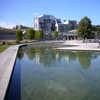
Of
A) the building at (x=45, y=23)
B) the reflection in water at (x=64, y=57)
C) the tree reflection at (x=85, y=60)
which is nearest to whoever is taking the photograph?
the tree reflection at (x=85, y=60)

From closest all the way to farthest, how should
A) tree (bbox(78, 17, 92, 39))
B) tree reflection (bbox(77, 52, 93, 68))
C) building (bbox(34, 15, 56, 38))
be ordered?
tree reflection (bbox(77, 52, 93, 68)), tree (bbox(78, 17, 92, 39)), building (bbox(34, 15, 56, 38))

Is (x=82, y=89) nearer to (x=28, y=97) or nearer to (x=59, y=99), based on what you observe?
(x=59, y=99)

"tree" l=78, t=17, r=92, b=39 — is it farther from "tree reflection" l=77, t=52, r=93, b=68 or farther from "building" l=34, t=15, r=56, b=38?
"building" l=34, t=15, r=56, b=38

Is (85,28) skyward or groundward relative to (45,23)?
groundward

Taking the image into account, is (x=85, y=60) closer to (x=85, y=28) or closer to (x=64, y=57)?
(x=64, y=57)

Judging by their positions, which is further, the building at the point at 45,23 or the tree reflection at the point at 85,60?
the building at the point at 45,23

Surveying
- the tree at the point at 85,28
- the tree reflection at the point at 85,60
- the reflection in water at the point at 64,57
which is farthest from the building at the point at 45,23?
the tree reflection at the point at 85,60

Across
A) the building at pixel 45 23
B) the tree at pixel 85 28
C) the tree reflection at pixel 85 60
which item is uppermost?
the building at pixel 45 23

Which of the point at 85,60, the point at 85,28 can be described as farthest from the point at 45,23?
the point at 85,60

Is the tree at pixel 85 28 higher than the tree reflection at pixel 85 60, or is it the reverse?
the tree at pixel 85 28

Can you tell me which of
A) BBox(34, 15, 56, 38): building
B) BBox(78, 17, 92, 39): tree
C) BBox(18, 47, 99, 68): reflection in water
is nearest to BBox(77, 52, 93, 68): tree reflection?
BBox(18, 47, 99, 68): reflection in water

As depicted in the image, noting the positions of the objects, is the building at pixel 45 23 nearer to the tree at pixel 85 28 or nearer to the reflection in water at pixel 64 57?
the tree at pixel 85 28

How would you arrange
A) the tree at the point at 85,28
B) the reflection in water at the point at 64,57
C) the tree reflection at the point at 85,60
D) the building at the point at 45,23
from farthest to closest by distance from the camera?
the building at the point at 45,23 < the tree at the point at 85,28 < the reflection in water at the point at 64,57 < the tree reflection at the point at 85,60

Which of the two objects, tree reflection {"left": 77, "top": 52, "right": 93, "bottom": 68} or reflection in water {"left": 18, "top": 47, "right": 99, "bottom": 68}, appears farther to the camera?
reflection in water {"left": 18, "top": 47, "right": 99, "bottom": 68}
